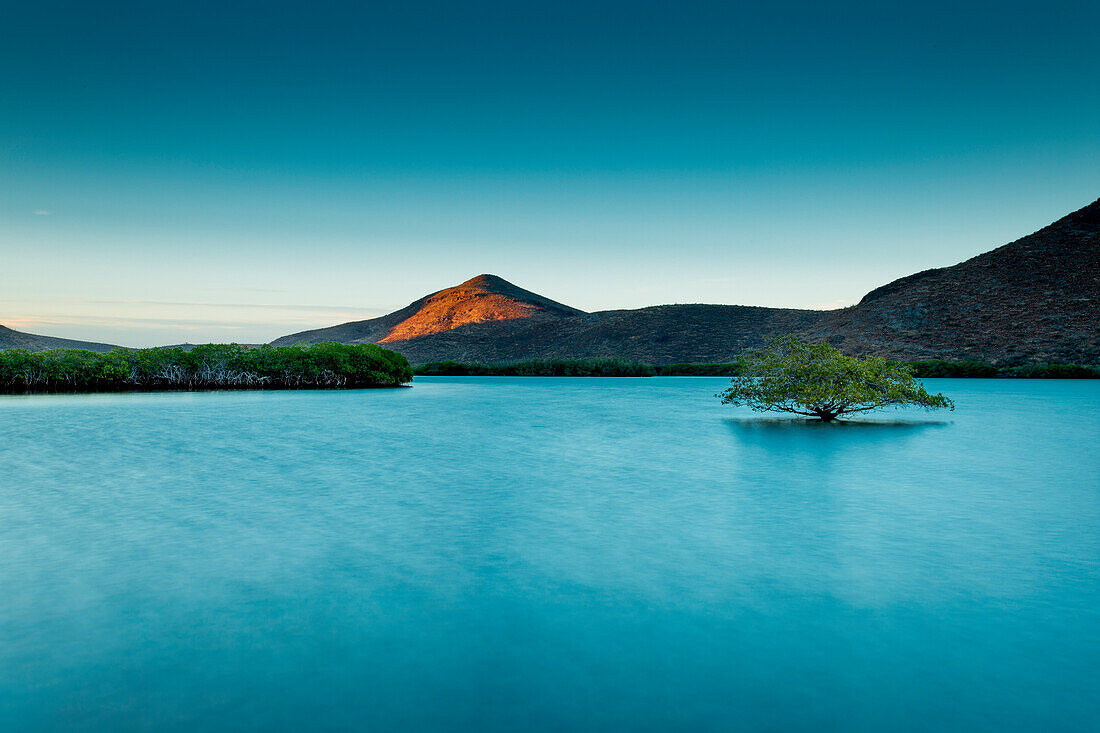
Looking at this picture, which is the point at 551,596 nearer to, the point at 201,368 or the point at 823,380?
the point at 823,380

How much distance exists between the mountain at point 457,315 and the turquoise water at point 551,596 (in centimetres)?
Answer: 10486

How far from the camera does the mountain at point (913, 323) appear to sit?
6141cm

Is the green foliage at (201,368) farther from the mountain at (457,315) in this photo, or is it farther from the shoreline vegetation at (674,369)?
the mountain at (457,315)

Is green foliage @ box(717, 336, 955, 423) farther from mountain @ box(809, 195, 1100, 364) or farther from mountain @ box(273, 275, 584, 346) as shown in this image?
mountain @ box(273, 275, 584, 346)

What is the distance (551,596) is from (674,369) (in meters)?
74.4

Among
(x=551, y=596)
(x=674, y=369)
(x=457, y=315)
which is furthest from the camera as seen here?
(x=457, y=315)

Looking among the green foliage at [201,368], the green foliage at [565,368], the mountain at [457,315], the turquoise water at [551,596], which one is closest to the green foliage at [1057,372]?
the green foliage at [565,368]

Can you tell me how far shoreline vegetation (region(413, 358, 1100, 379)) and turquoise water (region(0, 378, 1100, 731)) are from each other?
172ft

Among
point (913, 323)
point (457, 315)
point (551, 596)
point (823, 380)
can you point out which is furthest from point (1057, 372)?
point (457, 315)

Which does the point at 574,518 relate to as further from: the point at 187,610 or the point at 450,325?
the point at 450,325

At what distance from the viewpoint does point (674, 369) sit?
258ft

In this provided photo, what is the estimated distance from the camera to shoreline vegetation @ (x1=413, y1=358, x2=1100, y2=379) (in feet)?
179

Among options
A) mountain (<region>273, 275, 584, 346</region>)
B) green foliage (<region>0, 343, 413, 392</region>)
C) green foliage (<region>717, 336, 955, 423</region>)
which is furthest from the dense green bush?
mountain (<region>273, 275, 584, 346</region>)

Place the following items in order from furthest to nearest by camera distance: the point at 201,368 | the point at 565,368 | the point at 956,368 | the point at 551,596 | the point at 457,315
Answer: the point at 457,315 → the point at 565,368 → the point at 956,368 → the point at 201,368 → the point at 551,596
